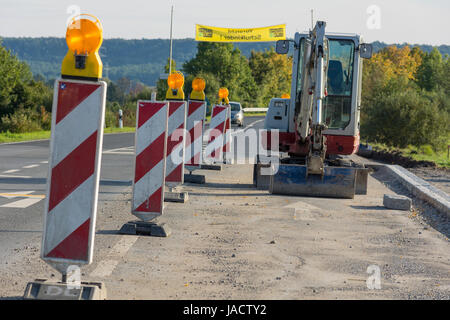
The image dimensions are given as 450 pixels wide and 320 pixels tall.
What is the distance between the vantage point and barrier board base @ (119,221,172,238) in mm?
8156

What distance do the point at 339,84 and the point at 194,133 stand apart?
10.4ft

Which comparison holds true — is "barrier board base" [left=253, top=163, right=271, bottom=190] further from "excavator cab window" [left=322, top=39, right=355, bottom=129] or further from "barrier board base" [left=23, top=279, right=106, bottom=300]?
"barrier board base" [left=23, top=279, right=106, bottom=300]

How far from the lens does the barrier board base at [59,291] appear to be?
484 centimetres

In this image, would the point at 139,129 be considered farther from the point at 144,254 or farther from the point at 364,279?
the point at 364,279

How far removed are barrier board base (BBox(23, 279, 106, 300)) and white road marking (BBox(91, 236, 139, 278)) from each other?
114cm

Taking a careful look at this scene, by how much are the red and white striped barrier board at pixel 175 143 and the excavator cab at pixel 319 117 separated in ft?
7.38

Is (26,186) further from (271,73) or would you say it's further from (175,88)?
(271,73)

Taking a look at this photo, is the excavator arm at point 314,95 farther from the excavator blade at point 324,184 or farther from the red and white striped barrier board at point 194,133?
the red and white striped barrier board at point 194,133

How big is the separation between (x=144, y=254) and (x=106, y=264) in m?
0.67

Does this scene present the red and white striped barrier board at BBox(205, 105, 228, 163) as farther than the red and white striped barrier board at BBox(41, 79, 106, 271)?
Yes

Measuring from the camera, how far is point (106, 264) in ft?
21.4

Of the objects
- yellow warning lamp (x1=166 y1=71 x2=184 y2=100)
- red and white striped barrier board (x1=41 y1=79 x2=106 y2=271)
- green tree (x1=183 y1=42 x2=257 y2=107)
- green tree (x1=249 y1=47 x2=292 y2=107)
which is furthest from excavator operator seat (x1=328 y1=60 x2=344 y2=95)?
green tree (x1=249 y1=47 x2=292 y2=107)

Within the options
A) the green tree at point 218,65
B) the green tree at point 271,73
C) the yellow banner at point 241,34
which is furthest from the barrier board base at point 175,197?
the green tree at point 271,73

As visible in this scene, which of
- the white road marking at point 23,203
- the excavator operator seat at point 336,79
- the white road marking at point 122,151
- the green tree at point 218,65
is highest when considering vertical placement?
the green tree at point 218,65
